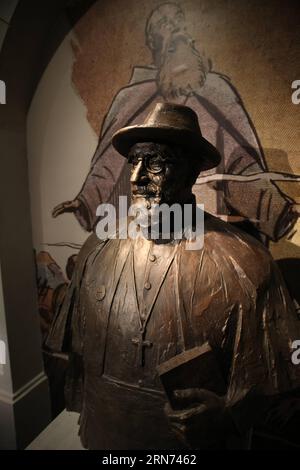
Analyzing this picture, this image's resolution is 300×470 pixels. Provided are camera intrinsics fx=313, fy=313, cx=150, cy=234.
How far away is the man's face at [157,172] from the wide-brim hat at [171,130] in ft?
0.13

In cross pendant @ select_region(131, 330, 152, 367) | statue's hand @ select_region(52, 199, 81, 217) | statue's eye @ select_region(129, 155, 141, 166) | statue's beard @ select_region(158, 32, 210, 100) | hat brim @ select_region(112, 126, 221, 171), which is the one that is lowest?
cross pendant @ select_region(131, 330, 152, 367)

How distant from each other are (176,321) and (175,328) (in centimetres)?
3

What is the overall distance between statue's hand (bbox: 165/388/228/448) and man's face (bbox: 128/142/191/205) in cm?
78

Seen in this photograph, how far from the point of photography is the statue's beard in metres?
1.94

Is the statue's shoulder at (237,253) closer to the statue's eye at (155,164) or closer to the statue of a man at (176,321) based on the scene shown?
the statue of a man at (176,321)

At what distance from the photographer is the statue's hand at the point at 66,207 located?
96.5 inches

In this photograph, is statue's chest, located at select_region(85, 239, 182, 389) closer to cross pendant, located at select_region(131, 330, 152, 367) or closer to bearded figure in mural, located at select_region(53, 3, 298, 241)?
cross pendant, located at select_region(131, 330, 152, 367)

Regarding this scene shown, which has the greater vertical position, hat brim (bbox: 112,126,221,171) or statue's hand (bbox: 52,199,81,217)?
hat brim (bbox: 112,126,221,171)

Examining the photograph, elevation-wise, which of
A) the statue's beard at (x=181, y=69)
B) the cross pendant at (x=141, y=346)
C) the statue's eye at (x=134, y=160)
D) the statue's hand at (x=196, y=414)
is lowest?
the statue's hand at (x=196, y=414)

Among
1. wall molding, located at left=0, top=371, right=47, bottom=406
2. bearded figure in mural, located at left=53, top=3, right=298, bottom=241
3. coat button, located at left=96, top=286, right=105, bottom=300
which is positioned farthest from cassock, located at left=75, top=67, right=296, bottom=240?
wall molding, located at left=0, top=371, right=47, bottom=406

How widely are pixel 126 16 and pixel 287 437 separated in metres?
2.91

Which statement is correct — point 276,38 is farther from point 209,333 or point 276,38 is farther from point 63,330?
point 63,330

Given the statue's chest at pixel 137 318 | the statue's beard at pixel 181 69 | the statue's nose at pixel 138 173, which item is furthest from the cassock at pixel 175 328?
the statue's beard at pixel 181 69

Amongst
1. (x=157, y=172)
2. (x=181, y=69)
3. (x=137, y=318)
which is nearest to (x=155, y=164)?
(x=157, y=172)
